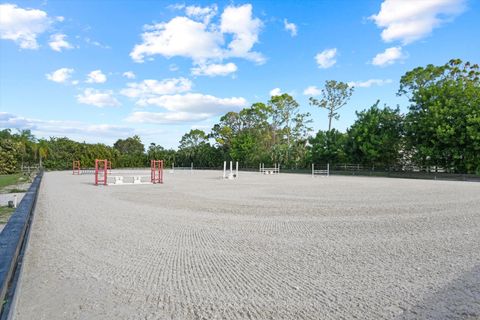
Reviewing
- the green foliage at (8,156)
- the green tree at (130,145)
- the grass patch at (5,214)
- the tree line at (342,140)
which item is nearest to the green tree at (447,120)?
the tree line at (342,140)

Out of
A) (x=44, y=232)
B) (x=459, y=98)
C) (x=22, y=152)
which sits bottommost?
(x=44, y=232)

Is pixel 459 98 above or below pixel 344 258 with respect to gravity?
above

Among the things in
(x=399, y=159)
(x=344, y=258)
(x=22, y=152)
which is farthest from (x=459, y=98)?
(x=22, y=152)

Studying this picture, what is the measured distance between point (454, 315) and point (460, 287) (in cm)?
83

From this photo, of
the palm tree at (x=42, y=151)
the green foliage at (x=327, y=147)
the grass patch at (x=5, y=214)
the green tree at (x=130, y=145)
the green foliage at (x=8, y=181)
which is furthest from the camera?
the green tree at (x=130, y=145)

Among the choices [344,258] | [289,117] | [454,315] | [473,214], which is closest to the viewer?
[454,315]

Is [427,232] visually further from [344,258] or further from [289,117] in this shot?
[289,117]

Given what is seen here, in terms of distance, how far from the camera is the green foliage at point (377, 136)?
3456cm

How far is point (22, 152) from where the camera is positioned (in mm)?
48656

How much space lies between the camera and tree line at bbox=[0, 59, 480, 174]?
28312 mm

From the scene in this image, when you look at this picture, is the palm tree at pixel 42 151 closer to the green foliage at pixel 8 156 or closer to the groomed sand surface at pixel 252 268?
the green foliage at pixel 8 156

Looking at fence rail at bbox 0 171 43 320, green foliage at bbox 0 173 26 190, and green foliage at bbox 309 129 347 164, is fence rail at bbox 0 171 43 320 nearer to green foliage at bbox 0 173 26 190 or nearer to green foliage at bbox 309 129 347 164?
green foliage at bbox 0 173 26 190

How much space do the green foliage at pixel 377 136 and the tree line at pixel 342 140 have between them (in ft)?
0.33

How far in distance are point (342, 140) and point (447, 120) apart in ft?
42.2
